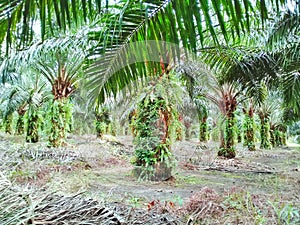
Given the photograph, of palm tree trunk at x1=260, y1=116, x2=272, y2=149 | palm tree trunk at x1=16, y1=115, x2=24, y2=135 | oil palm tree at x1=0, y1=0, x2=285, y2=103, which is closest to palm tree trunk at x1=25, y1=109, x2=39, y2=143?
palm tree trunk at x1=16, y1=115, x2=24, y2=135

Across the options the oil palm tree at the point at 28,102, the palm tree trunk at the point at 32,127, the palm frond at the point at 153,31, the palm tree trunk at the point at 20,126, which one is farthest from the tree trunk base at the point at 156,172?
the palm tree trunk at the point at 20,126

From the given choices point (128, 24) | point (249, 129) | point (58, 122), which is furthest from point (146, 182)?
point (249, 129)

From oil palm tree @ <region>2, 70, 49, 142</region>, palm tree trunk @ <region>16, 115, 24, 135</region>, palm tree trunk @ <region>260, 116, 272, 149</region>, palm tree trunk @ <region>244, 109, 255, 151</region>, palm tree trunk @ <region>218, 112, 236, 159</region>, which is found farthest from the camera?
palm tree trunk @ <region>260, 116, 272, 149</region>

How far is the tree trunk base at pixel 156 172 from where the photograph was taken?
5.12 meters

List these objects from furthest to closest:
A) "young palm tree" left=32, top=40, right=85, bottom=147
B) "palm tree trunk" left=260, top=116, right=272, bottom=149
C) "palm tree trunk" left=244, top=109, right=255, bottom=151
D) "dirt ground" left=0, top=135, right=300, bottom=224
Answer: "palm tree trunk" left=260, top=116, right=272, bottom=149
"palm tree trunk" left=244, top=109, right=255, bottom=151
"young palm tree" left=32, top=40, right=85, bottom=147
"dirt ground" left=0, top=135, right=300, bottom=224

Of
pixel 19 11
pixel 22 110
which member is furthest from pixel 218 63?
pixel 22 110

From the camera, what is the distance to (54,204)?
139 cm

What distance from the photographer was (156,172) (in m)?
5.16

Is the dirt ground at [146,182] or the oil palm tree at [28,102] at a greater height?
the oil palm tree at [28,102]

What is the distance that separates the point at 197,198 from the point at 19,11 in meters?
2.32

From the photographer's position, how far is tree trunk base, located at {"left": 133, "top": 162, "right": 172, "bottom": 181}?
5125 mm

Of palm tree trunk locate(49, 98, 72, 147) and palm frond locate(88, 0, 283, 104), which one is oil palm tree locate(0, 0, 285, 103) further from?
palm tree trunk locate(49, 98, 72, 147)

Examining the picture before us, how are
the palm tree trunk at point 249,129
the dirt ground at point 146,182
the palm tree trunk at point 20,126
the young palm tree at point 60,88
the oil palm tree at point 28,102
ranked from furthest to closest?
the palm tree trunk at point 20,126
the palm tree trunk at point 249,129
the oil palm tree at point 28,102
the young palm tree at point 60,88
the dirt ground at point 146,182

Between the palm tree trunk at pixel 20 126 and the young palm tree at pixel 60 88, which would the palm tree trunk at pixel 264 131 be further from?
the palm tree trunk at pixel 20 126
